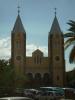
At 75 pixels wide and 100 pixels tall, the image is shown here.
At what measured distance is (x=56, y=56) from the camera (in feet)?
371

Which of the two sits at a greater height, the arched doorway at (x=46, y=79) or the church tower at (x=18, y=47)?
the church tower at (x=18, y=47)

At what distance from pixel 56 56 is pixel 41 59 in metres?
4.10

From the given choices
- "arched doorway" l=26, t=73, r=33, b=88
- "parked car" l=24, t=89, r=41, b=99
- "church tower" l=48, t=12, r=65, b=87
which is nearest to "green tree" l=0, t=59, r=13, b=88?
"parked car" l=24, t=89, r=41, b=99

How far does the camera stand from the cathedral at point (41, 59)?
365 feet

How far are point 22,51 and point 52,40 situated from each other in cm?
865

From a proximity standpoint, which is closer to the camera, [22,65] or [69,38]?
[69,38]

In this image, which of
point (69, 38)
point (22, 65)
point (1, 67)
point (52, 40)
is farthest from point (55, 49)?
point (69, 38)

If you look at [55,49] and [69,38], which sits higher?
[55,49]

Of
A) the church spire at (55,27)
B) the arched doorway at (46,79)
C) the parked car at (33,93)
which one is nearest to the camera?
the parked car at (33,93)

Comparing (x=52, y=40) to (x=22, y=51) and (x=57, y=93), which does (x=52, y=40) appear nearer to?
(x=22, y=51)

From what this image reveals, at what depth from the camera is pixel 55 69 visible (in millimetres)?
112562

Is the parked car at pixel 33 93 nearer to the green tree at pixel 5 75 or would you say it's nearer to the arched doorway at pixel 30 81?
the green tree at pixel 5 75

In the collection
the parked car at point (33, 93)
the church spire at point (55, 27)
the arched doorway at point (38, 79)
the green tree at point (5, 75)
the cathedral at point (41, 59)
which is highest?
the church spire at point (55, 27)

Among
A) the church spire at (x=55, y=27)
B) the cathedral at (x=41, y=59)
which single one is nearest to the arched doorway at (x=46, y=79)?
the cathedral at (x=41, y=59)
